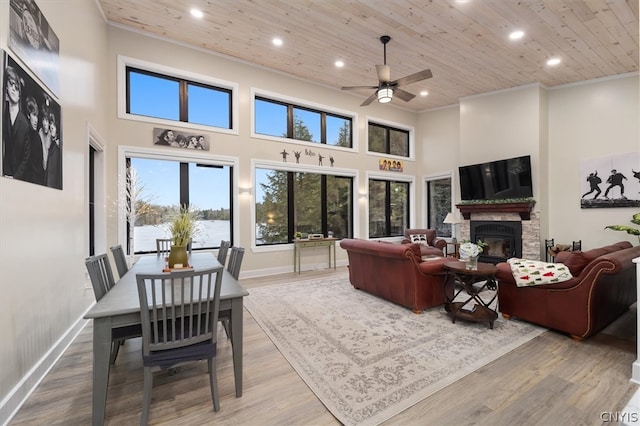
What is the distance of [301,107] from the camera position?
6930mm

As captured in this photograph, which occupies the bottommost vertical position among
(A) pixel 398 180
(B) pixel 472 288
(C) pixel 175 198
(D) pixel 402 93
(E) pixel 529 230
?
(B) pixel 472 288

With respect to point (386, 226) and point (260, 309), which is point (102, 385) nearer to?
point (260, 309)

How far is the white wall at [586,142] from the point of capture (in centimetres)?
571

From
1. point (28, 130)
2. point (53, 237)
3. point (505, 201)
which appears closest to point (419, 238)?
point (505, 201)

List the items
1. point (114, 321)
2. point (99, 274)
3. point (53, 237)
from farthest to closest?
point (53, 237) < point (99, 274) < point (114, 321)

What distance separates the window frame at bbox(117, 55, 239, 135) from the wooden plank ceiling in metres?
0.55

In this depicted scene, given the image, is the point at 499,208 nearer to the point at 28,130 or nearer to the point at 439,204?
the point at 439,204

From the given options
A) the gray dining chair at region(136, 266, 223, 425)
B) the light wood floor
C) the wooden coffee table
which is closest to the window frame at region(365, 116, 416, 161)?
the wooden coffee table

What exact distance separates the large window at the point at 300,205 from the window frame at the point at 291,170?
11cm

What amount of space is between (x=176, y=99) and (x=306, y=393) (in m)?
5.50

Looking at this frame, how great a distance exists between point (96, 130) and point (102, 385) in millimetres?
3695

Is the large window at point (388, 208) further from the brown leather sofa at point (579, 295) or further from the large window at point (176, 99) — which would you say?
the brown leather sofa at point (579, 295)

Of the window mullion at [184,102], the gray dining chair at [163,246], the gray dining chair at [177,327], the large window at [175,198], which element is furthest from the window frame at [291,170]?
the gray dining chair at [177,327]

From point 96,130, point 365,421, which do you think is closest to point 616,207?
point 365,421
